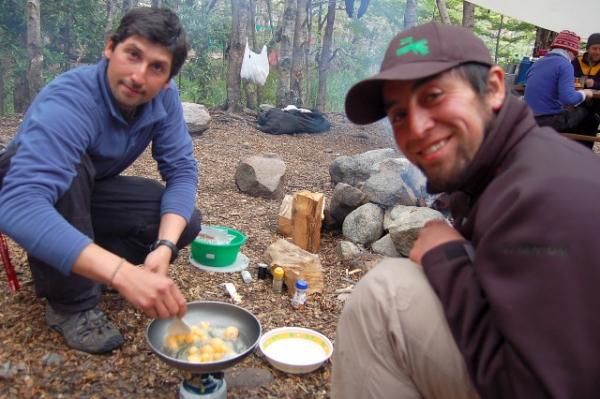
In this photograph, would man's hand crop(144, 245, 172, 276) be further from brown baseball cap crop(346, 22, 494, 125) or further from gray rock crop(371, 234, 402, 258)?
gray rock crop(371, 234, 402, 258)

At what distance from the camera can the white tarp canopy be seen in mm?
7637

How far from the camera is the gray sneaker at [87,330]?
2.45m

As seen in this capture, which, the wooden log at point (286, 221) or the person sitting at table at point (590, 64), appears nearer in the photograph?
the wooden log at point (286, 221)

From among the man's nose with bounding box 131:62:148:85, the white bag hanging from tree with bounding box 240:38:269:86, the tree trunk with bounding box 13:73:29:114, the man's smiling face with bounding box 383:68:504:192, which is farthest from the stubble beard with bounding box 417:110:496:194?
the tree trunk with bounding box 13:73:29:114

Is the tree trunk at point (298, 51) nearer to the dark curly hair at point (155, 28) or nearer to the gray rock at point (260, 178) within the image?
the gray rock at point (260, 178)

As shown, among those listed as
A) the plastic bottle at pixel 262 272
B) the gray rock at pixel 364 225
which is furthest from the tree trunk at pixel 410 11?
the plastic bottle at pixel 262 272

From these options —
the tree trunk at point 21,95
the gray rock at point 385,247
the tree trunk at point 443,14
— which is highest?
the tree trunk at point 443,14

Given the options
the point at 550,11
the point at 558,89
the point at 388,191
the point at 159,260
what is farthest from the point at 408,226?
the point at 550,11

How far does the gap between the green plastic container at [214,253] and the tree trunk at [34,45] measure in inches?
260

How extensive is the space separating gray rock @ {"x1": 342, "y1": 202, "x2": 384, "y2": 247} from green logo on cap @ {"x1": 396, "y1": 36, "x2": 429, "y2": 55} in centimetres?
291

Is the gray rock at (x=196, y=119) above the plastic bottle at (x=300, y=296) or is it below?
below

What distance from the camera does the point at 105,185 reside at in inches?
107

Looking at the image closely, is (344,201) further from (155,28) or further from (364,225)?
(155,28)

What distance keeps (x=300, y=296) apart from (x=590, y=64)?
20.0 ft
